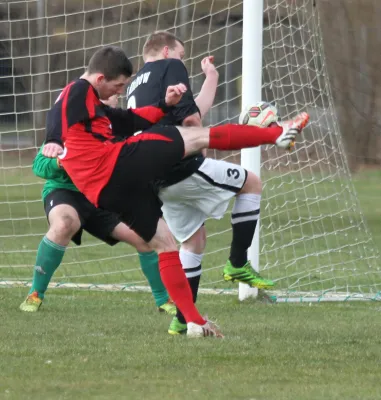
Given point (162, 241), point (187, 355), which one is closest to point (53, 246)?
point (162, 241)

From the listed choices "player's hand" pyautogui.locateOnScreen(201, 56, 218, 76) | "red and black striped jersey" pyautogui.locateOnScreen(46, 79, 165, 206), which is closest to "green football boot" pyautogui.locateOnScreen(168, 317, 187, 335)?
"red and black striped jersey" pyautogui.locateOnScreen(46, 79, 165, 206)

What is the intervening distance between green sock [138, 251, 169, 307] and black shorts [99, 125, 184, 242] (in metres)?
1.81

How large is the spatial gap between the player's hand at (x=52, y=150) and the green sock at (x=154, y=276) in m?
2.12

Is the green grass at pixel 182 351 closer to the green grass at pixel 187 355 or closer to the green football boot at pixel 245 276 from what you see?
the green grass at pixel 187 355

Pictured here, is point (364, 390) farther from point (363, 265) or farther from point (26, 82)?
point (26, 82)

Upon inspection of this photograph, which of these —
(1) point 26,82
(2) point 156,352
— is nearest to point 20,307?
(2) point 156,352

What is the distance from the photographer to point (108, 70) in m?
6.48

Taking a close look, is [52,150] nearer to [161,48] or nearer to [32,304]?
[161,48]

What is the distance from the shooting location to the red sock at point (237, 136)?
6121mm

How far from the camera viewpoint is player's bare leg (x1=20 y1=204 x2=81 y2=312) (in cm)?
809

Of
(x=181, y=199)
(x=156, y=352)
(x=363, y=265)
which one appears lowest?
(x=363, y=265)

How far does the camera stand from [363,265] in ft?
34.3

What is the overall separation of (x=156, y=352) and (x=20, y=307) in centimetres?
229

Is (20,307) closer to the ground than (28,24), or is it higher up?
closer to the ground
